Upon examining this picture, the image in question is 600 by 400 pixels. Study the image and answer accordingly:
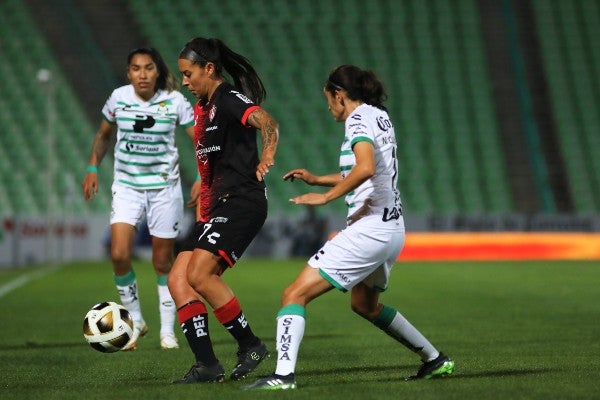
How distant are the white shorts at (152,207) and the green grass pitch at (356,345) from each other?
984mm

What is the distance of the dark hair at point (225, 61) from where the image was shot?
701cm

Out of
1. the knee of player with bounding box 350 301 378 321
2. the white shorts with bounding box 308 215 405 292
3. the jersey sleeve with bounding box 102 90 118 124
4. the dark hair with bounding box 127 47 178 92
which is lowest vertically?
the knee of player with bounding box 350 301 378 321

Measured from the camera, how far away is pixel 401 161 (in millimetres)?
31125

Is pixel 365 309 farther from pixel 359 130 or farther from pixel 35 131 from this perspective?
pixel 35 131

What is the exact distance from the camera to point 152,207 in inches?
374

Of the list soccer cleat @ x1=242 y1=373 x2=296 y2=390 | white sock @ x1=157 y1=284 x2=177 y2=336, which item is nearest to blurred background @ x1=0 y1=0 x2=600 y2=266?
white sock @ x1=157 y1=284 x2=177 y2=336

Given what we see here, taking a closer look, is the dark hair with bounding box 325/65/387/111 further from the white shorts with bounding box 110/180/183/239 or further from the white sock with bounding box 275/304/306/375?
the white shorts with bounding box 110/180/183/239

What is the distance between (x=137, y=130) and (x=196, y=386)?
3243mm

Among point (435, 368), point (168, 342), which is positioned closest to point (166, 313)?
point (168, 342)

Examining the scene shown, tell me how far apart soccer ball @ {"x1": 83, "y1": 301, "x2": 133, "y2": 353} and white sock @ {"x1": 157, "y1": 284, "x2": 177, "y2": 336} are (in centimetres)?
118

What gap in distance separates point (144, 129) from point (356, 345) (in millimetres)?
2496

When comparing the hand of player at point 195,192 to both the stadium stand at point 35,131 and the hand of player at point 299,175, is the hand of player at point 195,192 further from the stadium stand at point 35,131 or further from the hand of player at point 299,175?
the stadium stand at point 35,131

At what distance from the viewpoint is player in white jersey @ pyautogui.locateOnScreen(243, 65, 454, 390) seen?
6398mm

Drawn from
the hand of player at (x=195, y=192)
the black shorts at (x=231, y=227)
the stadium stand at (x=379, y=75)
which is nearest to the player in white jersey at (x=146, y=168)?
the hand of player at (x=195, y=192)
